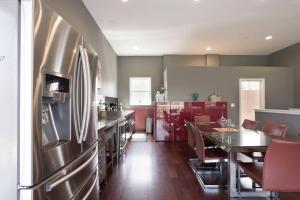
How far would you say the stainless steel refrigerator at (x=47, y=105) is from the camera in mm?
1109

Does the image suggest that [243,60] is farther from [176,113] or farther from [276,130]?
[276,130]

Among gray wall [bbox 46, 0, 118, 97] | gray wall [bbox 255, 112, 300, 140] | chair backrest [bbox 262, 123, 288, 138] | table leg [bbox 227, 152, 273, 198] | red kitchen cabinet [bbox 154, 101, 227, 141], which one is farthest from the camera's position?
red kitchen cabinet [bbox 154, 101, 227, 141]

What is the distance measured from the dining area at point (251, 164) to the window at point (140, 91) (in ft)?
16.0

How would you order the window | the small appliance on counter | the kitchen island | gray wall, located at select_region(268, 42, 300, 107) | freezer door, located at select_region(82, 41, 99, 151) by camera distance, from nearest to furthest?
freezer door, located at select_region(82, 41, 99, 151), the kitchen island, gray wall, located at select_region(268, 42, 300, 107), the small appliance on counter, the window

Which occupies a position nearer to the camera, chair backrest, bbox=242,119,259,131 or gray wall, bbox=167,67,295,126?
chair backrest, bbox=242,119,259,131

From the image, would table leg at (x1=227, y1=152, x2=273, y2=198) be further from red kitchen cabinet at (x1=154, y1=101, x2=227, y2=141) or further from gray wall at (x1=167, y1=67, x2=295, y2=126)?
gray wall at (x1=167, y1=67, x2=295, y2=126)

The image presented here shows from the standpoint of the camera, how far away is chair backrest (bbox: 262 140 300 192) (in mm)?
2166

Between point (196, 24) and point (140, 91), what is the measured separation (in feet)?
14.4

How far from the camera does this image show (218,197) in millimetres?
2971

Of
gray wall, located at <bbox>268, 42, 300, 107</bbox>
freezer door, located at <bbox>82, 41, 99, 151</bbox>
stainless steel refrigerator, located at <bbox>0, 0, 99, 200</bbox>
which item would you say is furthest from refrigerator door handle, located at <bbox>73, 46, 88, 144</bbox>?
Result: gray wall, located at <bbox>268, 42, 300, 107</bbox>

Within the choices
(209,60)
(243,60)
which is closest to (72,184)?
(209,60)

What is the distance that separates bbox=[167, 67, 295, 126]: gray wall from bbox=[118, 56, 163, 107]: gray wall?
4.87 feet

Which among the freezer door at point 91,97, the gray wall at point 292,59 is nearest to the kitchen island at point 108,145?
the freezer door at point 91,97

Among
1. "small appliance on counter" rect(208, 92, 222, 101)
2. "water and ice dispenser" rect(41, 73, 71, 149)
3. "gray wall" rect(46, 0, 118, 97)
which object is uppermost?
"gray wall" rect(46, 0, 118, 97)
